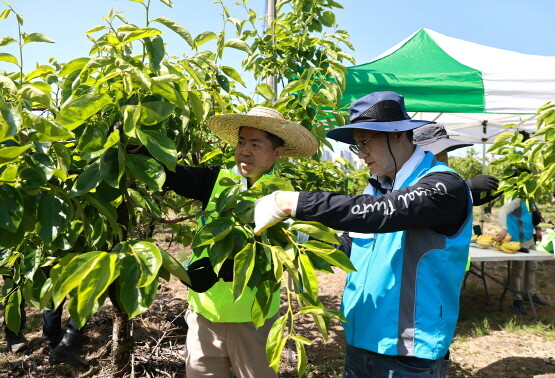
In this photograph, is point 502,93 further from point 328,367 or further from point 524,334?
point 328,367

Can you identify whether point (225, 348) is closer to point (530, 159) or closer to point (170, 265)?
point (170, 265)

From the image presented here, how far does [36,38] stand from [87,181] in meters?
0.56

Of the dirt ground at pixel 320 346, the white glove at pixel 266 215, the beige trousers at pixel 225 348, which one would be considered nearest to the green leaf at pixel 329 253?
the white glove at pixel 266 215

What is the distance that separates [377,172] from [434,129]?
4.79 feet

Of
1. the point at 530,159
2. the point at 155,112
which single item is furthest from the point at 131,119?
the point at 530,159

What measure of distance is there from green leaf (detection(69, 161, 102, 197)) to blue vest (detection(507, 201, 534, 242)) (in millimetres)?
5035

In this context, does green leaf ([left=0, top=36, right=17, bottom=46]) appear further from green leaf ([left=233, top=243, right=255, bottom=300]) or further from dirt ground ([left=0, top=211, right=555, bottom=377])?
dirt ground ([left=0, top=211, right=555, bottom=377])

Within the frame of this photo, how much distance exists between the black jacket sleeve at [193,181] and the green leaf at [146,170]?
2.11 feet

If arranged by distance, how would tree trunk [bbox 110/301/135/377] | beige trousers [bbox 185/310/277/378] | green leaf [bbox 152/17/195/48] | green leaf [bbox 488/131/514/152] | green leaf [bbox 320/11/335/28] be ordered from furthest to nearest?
1. green leaf [bbox 320/11/335/28]
2. green leaf [bbox 488/131/514/152]
3. tree trunk [bbox 110/301/135/377]
4. beige trousers [bbox 185/310/277/378]
5. green leaf [bbox 152/17/195/48]

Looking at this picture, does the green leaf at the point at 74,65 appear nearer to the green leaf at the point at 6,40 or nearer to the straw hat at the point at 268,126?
the green leaf at the point at 6,40

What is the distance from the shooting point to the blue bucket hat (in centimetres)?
143

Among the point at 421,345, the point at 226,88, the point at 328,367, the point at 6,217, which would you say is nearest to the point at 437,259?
the point at 421,345

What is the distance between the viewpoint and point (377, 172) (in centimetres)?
156

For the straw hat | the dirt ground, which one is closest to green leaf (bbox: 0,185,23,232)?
the straw hat
